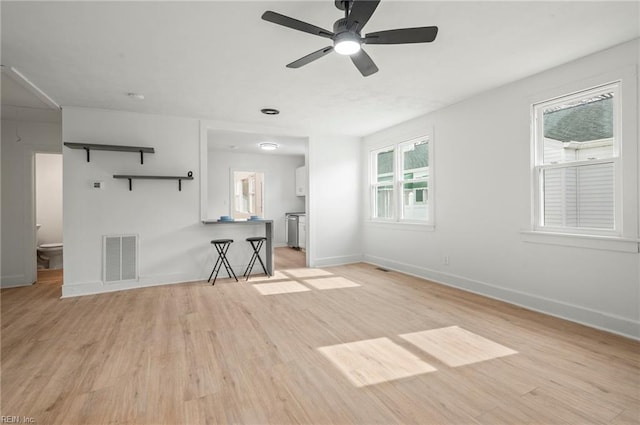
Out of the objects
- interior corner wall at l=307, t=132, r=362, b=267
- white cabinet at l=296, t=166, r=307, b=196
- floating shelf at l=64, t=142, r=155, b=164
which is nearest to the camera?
floating shelf at l=64, t=142, r=155, b=164

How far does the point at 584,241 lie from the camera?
120 inches

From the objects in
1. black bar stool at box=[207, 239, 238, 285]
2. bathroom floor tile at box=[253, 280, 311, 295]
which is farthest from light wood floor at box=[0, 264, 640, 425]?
black bar stool at box=[207, 239, 238, 285]

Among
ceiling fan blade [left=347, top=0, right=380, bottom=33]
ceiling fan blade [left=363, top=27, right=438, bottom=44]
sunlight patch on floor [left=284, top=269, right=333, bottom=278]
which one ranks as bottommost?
sunlight patch on floor [left=284, top=269, right=333, bottom=278]

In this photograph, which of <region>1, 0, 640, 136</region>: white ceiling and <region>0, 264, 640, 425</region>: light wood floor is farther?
<region>1, 0, 640, 136</region>: white ceiling

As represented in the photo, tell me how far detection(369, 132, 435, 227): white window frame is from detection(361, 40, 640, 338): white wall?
4.3 inches

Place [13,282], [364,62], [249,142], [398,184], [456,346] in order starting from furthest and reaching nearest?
1. [249,142]
2. [398,184]
3. [13,282]
4. [456,346]
5. [364,62]

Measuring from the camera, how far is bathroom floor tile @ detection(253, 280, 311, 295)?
434 centimetres

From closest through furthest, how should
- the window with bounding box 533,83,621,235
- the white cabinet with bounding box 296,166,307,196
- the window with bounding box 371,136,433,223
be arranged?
the window with bounding box 533,83,621,235
the window with bounding box 371,136,433,223
the white cabinet with bounding box 296,166,307,196

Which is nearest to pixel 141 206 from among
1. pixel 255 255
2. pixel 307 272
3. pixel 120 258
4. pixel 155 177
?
pixel 155 177

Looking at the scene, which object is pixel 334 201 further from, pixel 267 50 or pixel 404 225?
pixel 267 50

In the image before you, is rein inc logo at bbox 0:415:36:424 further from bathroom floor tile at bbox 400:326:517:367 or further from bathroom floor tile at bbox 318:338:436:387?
bathroom floor tile at bbox 400:326:517:367

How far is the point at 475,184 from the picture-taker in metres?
4.18

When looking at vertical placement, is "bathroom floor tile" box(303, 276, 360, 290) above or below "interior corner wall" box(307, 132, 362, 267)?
below

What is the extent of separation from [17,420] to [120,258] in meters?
3.07
